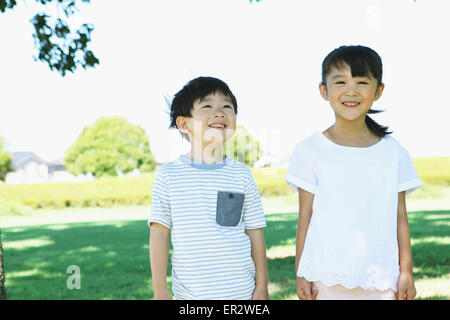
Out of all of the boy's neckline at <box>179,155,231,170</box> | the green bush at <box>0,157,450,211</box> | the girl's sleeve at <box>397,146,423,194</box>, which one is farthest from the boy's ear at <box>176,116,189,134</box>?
the green bush at <box>0,157,450,211</box>

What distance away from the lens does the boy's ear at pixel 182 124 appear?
239cm

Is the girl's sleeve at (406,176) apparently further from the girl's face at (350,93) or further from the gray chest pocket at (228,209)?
Result: the gray chest pocket at (228,209)

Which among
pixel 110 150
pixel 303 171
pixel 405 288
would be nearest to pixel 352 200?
pixel 303 171

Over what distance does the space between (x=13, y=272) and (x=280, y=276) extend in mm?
3968

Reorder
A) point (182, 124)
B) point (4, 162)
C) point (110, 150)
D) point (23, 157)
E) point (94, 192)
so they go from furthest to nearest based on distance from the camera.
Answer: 1. point (23, 157)
2. point (4, 162)
3. point (110, 150)
4. point (94, 192)
5. point (182, 124)

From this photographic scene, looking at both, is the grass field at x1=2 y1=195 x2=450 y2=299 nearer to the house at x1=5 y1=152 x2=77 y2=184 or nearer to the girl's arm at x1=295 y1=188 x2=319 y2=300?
the girl's arm at x1=295 y1=188 x2=319 y2=300

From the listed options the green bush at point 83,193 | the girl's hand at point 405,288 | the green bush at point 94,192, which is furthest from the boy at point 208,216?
the green bush at point 83,193

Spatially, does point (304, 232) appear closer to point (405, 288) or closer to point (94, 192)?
point (405, 288)

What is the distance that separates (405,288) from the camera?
2258mm

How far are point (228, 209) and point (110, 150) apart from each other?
1732 inches

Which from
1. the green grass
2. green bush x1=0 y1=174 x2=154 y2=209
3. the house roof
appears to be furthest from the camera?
the house roof

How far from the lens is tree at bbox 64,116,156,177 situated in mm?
44750

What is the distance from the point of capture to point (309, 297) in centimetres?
230
